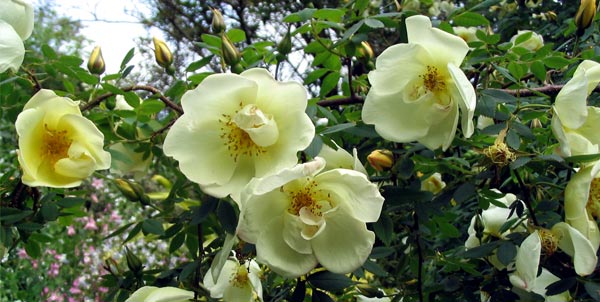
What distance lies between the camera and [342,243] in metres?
0.85

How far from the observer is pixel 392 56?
94 cm

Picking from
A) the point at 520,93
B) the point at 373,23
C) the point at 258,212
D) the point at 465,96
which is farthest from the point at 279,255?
the point at 520,93

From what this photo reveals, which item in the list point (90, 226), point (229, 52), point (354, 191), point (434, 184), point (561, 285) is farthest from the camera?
point (90, 226)

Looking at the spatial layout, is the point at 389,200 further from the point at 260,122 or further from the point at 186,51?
the point at 186,51

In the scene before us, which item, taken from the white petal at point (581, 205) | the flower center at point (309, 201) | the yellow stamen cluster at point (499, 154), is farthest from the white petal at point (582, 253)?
the flower center at point (309, 201)

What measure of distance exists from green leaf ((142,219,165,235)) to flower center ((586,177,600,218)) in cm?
79

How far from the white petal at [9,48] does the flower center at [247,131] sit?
0.31 m

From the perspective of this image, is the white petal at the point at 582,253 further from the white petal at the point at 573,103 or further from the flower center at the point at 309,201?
the flower center at the point at 309,201

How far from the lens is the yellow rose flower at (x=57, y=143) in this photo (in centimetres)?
95

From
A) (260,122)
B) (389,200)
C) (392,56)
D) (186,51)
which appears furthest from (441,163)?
(186,51)

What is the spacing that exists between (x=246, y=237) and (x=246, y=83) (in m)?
0.21

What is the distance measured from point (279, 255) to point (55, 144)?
15.9 inches

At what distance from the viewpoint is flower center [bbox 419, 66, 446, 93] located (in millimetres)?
962

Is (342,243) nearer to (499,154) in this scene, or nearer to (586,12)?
(499,154)
